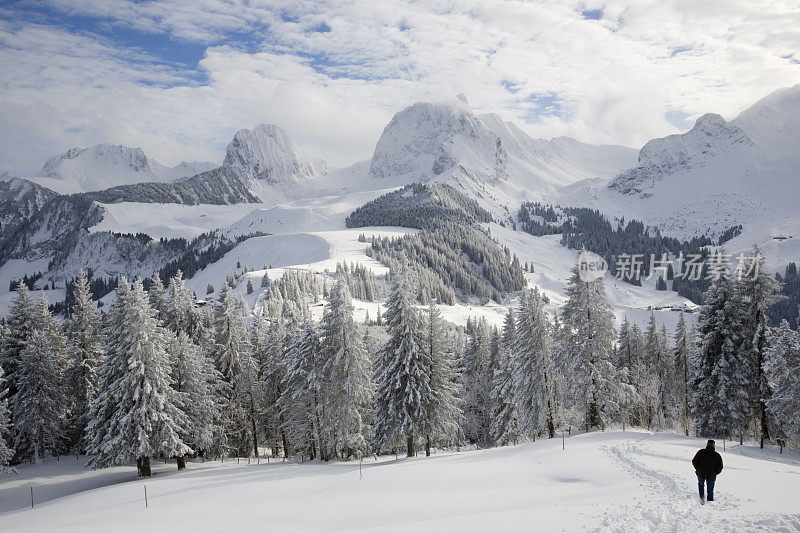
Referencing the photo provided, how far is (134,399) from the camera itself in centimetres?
3033

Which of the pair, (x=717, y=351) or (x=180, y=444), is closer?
(x=180, y=444)

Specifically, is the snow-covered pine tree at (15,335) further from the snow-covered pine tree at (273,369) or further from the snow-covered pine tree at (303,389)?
the snow-covered pine tree at (303,389)

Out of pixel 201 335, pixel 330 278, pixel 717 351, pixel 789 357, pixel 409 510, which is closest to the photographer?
pixel 409 510

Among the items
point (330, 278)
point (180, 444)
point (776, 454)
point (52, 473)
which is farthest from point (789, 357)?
point (330, 278)

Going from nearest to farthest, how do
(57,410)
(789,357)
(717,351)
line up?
(789,357), (717,351), (57,410)

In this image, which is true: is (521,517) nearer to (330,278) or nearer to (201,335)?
(201,335)

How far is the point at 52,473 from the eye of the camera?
117 feet

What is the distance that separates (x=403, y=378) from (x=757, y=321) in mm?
25085

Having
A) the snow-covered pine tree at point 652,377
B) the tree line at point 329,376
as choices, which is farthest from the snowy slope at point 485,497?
the snow-covered pine tree at point 652,377

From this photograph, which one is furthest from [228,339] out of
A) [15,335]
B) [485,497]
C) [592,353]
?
[592,353]

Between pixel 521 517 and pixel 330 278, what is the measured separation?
15188 cm

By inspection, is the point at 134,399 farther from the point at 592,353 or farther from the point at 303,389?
the point at 592,353

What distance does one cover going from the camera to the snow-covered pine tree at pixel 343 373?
108 ft

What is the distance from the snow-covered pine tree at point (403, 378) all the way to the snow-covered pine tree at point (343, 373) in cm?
199
